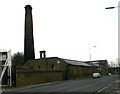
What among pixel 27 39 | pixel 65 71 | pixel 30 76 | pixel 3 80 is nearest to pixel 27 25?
pixel 27 39

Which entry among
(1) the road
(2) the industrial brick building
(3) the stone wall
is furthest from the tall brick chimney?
(1) the road

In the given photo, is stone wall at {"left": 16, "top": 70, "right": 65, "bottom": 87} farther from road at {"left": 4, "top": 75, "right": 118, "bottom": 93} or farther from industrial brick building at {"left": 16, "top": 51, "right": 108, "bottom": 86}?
road at {"left": 4, "top": 75, "right": 118, "bottom": 93}

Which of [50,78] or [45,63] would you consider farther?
[45,63]

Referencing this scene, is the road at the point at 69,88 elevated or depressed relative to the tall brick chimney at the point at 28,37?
depressed

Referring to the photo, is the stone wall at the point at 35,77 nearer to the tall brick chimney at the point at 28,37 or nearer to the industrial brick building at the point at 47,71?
the industrial brick building at the point at 47,71

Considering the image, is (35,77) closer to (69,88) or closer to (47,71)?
(47,71)

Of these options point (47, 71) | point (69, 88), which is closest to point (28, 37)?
point (47, 71)

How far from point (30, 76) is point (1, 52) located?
636 centimetres

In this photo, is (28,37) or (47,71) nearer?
(47,71)

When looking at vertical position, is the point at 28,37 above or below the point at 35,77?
above

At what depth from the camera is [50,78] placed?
47438 millimetres

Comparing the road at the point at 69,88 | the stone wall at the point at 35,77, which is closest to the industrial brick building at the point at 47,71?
the stone wall at the point at 35,77

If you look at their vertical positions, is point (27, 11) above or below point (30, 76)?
above

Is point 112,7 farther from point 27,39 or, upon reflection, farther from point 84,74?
point 84,74
